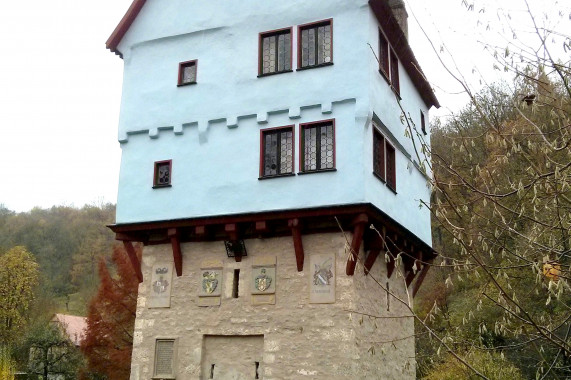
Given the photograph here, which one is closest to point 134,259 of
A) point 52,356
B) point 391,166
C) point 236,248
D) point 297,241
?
point 236,248

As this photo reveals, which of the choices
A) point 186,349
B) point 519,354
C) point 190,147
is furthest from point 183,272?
point 519,354

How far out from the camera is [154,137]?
14.1 m

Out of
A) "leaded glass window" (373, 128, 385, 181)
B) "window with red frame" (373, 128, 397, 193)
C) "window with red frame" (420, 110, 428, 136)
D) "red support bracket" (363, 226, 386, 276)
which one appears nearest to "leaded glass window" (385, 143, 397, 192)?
"window with red frame" (373, 128, 397, 193)

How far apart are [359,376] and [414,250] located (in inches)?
163

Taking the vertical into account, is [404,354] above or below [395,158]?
below

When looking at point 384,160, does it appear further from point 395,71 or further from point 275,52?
point 275,52

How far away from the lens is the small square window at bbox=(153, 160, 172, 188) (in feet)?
45.4

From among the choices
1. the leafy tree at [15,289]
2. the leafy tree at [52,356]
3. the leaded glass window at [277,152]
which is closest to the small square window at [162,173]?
the leaded glass window at [277,152]

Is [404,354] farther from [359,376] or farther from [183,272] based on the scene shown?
[183,272]

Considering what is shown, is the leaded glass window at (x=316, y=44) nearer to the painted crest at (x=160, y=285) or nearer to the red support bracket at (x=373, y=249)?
the red support bracket at (x=373, y=249)

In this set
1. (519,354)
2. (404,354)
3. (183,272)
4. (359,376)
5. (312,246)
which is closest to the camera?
(359,376)

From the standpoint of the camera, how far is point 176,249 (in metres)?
13.4

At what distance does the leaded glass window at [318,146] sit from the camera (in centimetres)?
1244

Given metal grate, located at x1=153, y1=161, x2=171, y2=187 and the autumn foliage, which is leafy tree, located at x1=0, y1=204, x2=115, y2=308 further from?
metal grate, located at x1=153, y1=161, x2=171, y2=187
